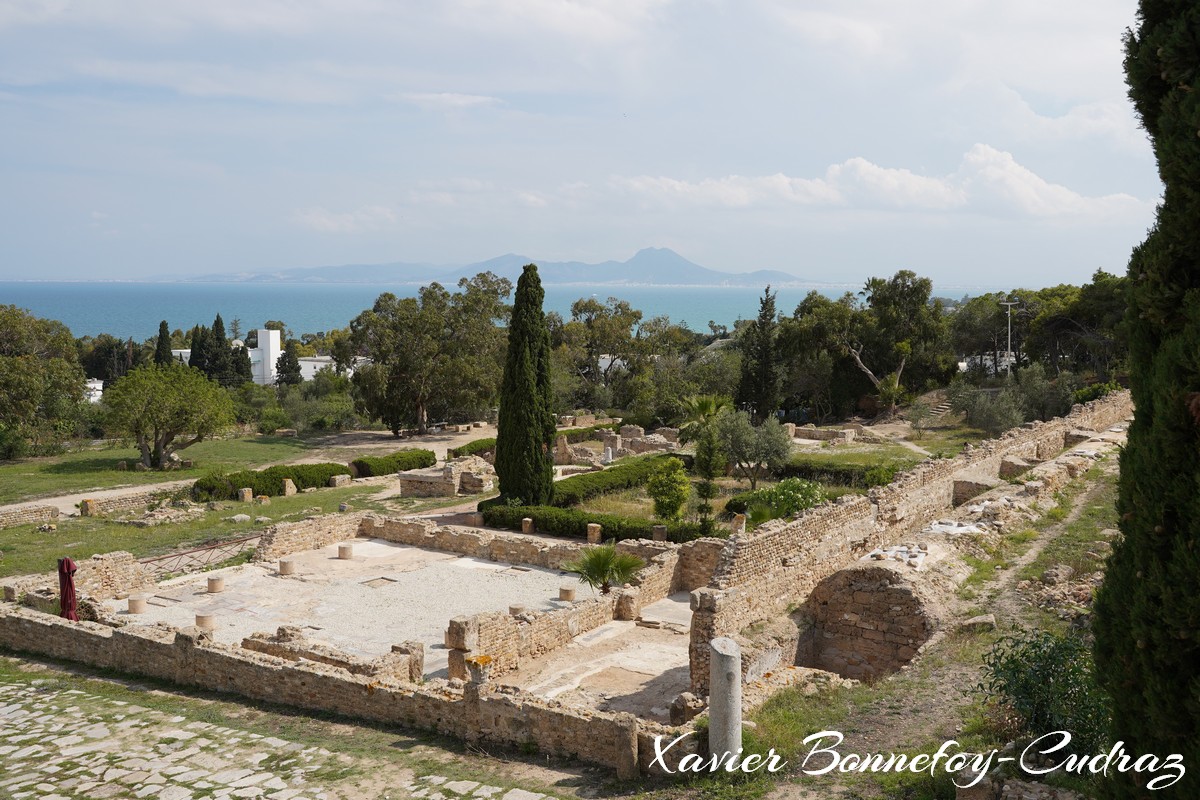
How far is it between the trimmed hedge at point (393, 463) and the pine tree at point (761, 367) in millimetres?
20025

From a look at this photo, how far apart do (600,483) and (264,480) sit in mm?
12383

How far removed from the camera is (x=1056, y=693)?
8336 mm

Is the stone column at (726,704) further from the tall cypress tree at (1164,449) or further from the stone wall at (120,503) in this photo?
the stone wall at (120,503)

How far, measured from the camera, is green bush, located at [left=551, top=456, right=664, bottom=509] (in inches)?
1242

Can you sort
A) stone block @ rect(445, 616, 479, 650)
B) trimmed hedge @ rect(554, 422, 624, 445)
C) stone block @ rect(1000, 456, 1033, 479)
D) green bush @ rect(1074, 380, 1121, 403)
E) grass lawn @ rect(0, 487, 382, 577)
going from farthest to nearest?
trimmed hedge @ rect(554, 422, 624, 445) → green bush @ rect(1074, 380, 1121, 403) → stone block @ rect(1000, 456, 1033, 479) → grass lawn @ rect(0, 487, 382, 577) → stone block @ rect(445, 616, 479, 650)

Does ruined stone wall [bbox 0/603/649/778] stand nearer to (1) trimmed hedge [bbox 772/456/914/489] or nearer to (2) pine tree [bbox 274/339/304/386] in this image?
(1) trimmed hedge [bbox 772/456/914/489]

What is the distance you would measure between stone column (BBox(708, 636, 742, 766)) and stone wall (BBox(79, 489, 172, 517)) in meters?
27.5

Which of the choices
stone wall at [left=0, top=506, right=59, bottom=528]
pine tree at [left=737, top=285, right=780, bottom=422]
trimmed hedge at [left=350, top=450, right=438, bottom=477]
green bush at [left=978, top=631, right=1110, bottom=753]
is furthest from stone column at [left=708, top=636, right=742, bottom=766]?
pine tree at [left=737, top=285, right=780, bottom=422]

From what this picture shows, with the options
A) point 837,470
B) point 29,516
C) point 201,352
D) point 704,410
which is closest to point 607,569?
point 837,470

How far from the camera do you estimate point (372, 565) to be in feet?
76.2

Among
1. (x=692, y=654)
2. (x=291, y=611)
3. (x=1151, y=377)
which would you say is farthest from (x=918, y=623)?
(x=291, y=611)

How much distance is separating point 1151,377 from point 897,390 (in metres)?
47.3

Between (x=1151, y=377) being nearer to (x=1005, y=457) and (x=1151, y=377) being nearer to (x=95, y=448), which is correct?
(x=1005, y=457)

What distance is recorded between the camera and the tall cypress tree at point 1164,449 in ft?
20.3
